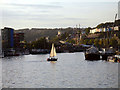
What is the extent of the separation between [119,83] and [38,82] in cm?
1205

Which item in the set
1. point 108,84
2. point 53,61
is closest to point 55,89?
point 108,84

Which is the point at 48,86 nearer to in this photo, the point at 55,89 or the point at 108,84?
the point at 55,89

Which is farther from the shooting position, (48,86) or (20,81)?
(20,81)

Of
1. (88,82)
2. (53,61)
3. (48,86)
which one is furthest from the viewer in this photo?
(53,61)

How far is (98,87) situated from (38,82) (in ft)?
34.6

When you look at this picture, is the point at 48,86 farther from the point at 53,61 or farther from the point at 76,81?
the point at 53,61

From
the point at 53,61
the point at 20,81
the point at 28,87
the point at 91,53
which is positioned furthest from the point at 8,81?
the point at 91,53

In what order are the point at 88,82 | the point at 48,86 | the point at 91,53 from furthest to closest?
the point at 91,53
the point at 88,82
the point at 48,86

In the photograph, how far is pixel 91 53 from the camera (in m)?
143

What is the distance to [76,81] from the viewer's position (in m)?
64.6

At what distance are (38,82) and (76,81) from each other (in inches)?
229

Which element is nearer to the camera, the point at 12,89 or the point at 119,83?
the point at 12,89

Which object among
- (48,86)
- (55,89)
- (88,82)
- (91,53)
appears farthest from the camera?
(91,53)

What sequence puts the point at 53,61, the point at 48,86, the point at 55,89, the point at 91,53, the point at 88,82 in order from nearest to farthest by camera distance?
the point at 55,89
the point at 48,86
the point at 88,82
the point at 53,61
the point at 91,53
